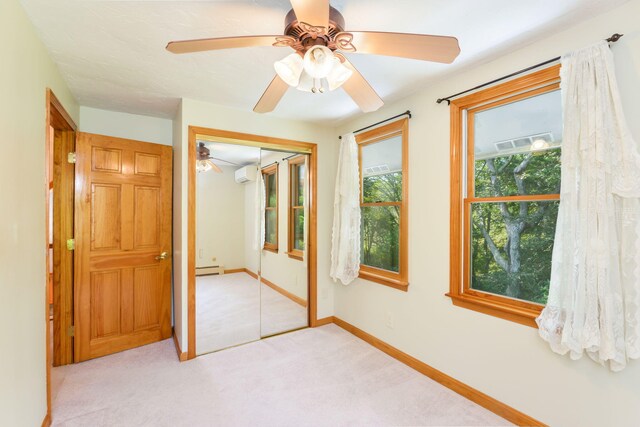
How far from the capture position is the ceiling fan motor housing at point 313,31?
1.19 meters

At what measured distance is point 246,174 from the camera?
3.16 metres

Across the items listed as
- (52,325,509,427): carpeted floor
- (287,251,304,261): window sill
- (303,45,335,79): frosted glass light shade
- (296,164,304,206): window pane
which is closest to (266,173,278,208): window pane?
(296,164,304,206): window pane

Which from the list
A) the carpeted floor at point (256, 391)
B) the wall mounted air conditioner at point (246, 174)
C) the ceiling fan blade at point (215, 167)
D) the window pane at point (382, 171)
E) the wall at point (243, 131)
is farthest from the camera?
the wall mounted air conditioner at point (246, 174)

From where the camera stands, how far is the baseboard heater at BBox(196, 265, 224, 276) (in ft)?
9.18

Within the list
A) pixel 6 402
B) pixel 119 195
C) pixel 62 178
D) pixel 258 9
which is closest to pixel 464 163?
pixel 258 9

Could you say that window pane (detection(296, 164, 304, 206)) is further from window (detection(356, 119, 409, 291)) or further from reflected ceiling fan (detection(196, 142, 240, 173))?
reflected ceiling fan (detection(196, 142, 240, 173))

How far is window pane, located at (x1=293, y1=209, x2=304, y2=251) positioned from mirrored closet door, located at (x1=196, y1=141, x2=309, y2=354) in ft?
0.04

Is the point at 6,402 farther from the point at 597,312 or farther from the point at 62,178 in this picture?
the point at 597,312

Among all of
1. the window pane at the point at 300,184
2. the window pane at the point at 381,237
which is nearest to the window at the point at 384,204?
the window pane at the point at 381,237

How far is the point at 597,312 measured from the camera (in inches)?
57.0

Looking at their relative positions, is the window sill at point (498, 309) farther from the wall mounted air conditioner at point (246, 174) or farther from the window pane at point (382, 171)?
the wall mounted air conditioner at point (246, 174)

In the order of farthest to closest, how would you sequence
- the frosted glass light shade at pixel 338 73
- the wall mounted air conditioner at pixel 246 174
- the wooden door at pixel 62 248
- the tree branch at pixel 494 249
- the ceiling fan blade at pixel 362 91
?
the wall mounted air conditioner at pixel 246 174
the wooden door at pixel 62 248
the tree branch at pixel 494 249
the ceiling fan blade at pixel 362 91
the frosted glass light shade at pixel 338 73

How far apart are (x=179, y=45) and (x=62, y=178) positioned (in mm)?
2182

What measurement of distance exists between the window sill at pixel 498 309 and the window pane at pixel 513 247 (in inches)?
4.0
